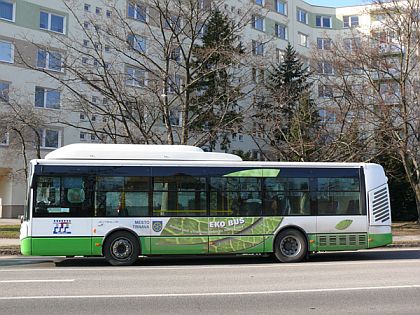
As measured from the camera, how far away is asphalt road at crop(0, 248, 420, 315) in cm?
735

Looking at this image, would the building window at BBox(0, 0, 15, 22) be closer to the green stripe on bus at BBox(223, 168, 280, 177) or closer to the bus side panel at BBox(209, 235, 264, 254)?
the green stripe on bus at BBox(223, 168, 280, 177)

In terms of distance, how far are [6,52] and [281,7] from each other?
28.2 metres

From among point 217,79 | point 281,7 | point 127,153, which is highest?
point 281,7

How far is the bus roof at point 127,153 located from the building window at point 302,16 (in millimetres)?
41436

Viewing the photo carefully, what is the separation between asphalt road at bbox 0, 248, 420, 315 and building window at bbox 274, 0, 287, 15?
3990 cm

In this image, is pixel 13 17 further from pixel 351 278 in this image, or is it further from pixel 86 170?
pixel 351 278

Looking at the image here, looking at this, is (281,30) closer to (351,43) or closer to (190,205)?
(351,43)

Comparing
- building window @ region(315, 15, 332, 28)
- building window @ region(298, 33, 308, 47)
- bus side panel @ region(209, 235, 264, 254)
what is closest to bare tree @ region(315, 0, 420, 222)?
bus side panel @ region(209, 235, 264, 254)

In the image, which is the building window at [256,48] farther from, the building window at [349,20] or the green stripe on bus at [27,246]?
the building window at [349,20]

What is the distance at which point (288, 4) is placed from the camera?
50500 millimetres

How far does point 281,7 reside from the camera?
163ft

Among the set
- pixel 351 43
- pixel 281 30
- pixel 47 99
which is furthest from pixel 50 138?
pixel 281 30

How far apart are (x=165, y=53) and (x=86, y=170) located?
10.6 m

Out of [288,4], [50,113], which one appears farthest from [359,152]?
[288,4]
